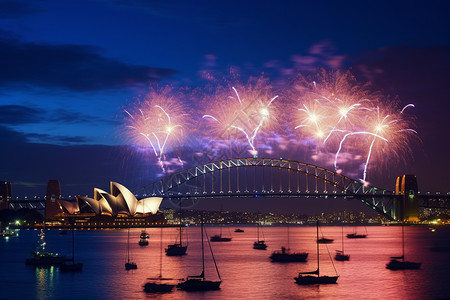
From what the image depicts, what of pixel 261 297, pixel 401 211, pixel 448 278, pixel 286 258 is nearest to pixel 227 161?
pixel 401 211

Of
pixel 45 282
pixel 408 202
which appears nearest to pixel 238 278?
pixel 45 282

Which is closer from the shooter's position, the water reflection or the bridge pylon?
the water reflection

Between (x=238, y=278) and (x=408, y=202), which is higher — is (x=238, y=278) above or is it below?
below

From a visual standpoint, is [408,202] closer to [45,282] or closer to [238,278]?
[238,278]

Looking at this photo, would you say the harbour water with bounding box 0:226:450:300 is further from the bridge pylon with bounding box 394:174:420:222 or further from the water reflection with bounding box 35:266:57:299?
the bridge pylon with bounding box 394:174:420:222

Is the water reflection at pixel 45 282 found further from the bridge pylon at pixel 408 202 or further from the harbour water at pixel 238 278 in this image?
the bridge pylon at pixel 408 202

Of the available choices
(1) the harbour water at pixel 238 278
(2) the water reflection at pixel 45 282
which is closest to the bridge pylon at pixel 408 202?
(1) the harbour water at pixel 238 278

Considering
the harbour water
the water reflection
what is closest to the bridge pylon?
the harbour water

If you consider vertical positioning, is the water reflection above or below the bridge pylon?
below

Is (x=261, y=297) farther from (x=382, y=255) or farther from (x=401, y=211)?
(x=401, y=211)
